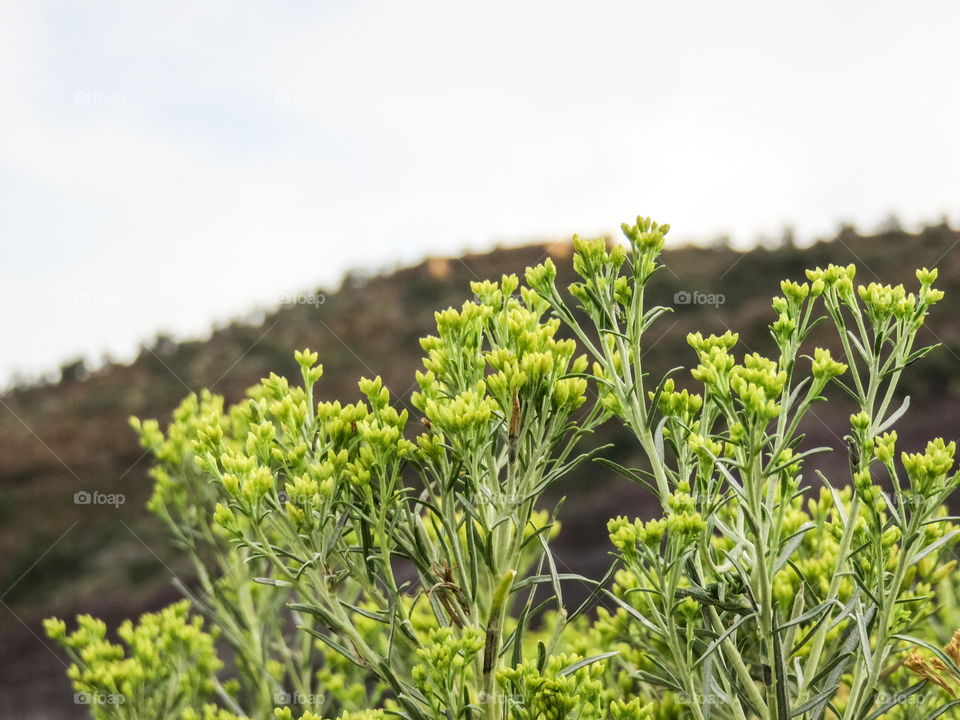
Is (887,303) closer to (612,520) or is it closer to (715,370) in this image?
(715,370)

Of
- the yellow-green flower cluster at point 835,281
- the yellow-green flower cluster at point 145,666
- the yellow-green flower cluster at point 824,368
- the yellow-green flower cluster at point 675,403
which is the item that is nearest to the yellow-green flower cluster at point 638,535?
the yellow-green flower cluster at point 675,403

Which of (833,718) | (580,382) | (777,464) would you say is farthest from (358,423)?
(833,718)

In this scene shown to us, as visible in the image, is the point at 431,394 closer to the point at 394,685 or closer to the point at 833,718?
the point at 394,685

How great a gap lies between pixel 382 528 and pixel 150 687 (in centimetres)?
184

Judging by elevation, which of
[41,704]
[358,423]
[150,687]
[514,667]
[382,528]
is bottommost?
[41,704]

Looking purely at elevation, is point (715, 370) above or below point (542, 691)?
above

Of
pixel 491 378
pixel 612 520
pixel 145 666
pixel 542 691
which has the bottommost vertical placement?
pixel 145 666

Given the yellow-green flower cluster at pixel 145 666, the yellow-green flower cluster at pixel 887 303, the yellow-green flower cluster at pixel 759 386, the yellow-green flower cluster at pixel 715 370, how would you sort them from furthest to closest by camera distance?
the yellow-green flower cluster at pixel 145 666
the yellow-green flower cluster at pixel 887 303
the yellow-green flower cluster at pixel 715 370
the yellow-green flower cluster at pixel 759 386

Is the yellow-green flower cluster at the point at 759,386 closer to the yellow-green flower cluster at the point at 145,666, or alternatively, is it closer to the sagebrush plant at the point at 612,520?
the sagebrush plant at the point at 612,520

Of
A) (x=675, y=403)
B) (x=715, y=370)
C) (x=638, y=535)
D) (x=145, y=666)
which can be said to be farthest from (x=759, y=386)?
(x=145, y=666)

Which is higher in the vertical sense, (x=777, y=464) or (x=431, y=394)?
(x=431, y=394)

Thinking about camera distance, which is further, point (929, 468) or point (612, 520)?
point (612, 520)

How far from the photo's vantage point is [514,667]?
1.78m

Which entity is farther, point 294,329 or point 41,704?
point 294,329
